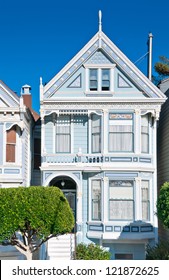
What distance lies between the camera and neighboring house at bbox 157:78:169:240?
2405 cm

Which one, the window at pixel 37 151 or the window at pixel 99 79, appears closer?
the window at pixel 99 79

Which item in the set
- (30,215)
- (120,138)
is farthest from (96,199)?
(30,215)

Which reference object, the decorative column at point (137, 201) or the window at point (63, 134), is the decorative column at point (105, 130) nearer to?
the window at point (63, 134)

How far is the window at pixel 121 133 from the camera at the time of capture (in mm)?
22484

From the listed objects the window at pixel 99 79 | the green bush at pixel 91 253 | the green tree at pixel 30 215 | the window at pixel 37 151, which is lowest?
the green bush at pixel 91 253

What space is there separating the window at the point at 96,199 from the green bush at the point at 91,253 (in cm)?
192

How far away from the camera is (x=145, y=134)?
22938 mm

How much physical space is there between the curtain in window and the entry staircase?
5.11m

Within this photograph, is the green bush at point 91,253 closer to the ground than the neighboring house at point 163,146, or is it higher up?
closer to the ground

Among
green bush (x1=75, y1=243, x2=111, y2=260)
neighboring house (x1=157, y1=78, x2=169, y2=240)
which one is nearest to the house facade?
green bush (x1=75, y1=243, x2=111, y2=260)

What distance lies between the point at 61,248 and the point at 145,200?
16.2 feet

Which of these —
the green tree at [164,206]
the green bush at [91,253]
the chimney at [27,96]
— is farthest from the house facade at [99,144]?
the chimney at [27,96]

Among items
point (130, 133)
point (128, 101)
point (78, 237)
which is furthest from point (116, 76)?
point (78, 237)

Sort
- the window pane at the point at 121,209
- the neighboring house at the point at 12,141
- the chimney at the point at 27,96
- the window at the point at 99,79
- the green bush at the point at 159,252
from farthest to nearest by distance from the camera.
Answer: the chimney at the point at 27,96
the window at the point at 99,79
the neighboring house at the point at 12,141
the window pane at the point at 121,209
the green bush at the point at 159,252
